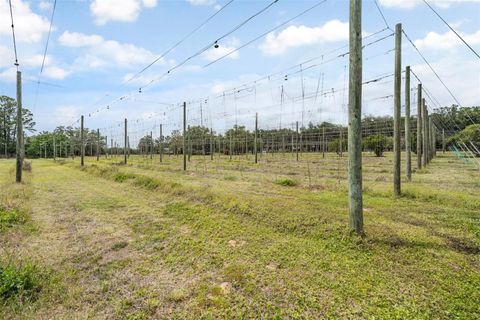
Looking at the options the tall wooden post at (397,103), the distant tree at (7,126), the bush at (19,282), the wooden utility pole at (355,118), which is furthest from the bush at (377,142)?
the distant tree at (7,126)

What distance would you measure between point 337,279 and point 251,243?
5.61ft

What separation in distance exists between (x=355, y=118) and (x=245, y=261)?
2889 mm

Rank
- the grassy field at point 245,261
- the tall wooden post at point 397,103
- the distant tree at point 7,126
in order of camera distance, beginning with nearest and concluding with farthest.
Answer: the grassy field at point 245,261 → the tall wooden post at point 397,103 → the distant tree at point 7,126

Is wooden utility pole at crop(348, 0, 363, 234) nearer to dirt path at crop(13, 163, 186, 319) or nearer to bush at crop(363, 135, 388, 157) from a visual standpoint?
dirt path at crop(13, 163, 186, 319)

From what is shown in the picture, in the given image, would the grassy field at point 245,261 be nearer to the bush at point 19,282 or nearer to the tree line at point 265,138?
the bush at point 19,282

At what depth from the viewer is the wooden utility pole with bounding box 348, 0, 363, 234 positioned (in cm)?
467

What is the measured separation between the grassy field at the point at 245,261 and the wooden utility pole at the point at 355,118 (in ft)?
1.72

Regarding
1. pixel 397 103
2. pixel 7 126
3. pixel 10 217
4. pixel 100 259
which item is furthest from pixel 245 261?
pixel 7 126

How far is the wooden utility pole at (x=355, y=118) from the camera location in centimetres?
467

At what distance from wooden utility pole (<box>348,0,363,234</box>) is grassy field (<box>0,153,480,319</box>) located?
0.52 meters

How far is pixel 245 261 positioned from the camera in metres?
4.22

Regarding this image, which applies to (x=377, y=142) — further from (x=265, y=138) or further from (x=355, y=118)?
(x=355, y=118)

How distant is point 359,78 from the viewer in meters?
4.75

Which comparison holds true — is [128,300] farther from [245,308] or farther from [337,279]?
[337,279]
